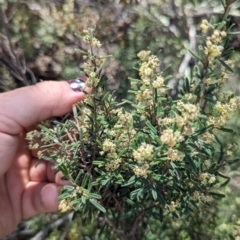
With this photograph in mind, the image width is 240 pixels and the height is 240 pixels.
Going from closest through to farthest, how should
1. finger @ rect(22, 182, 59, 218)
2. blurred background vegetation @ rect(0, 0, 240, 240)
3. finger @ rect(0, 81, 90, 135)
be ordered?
finger @ rect(0, 81, 90, 135)
finger @ rect(22, 182, 59, 218)
blurred background vegetation @ rect(0, 0, 240, 240)

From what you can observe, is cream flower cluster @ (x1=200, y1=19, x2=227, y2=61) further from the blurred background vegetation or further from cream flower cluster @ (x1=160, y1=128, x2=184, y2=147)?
the blurred background vegetation

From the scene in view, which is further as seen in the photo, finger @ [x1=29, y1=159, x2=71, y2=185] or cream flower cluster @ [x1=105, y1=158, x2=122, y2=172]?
finger @ [x1=29, y1=159, x2=71, y2=185]

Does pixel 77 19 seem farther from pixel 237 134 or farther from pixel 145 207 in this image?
pixel 145 207

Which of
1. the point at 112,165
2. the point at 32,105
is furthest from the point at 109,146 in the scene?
the point at 32,105

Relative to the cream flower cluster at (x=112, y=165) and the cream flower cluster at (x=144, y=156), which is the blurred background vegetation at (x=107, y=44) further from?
the cream flower cluster at (x=144, y=156)

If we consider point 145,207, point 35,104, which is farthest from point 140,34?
point 145,207

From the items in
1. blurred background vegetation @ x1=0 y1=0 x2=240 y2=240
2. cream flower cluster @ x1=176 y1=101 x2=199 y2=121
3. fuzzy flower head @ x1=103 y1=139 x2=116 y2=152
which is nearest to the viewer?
cream flower cluster @ x1=176 y1=101 x2=199 y2=121

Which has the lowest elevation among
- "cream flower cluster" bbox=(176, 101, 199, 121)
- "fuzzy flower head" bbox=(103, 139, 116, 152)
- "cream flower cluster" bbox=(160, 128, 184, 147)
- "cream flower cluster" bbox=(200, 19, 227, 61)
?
"fuzzy flower head" bbox=(103, 139, 116, 152)

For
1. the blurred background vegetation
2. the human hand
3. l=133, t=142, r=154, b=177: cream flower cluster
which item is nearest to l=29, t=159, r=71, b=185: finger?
the human hand

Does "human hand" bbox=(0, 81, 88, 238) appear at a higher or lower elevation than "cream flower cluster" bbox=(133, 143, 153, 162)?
lower
